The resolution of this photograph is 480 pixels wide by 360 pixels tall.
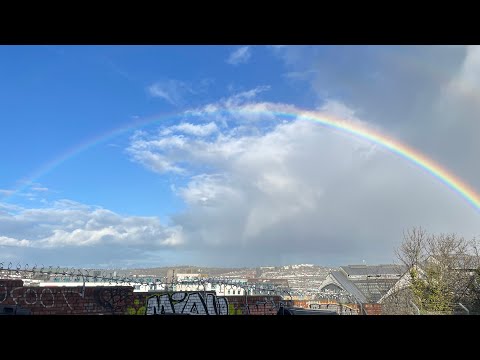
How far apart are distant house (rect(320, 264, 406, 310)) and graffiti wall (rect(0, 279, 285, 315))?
4.23m

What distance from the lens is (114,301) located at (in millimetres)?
9453

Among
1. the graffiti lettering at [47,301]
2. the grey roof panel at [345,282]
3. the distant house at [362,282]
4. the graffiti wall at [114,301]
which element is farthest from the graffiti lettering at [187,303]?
the grey roof panel at [345,282]

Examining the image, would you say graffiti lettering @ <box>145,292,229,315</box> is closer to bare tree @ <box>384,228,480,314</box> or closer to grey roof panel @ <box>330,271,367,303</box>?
bare tree @ <box>384,228,480,314</box>

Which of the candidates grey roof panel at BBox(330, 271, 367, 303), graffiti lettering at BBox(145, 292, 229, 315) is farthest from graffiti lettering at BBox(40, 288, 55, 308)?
grey roof panel at BBox(330, 271, 367, 303)

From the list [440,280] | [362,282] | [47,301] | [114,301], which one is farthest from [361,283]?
[47,301]

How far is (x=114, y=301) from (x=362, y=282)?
19.6m

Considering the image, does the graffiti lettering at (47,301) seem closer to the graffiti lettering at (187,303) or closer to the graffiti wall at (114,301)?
the graffiti wall at (114,301)

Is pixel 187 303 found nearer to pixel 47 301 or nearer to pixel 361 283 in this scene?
pixel 47 301
